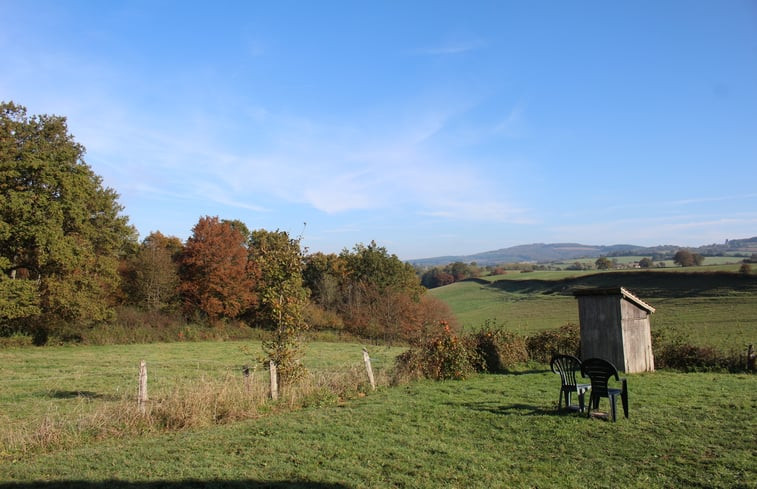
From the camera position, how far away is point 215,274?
4144 cm

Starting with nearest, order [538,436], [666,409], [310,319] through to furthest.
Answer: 1. [538,436]
2. [666,409]
3. [310,319]

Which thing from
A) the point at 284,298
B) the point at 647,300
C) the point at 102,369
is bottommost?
the point at 647,300

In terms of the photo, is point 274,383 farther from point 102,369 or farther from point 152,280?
point 152,280

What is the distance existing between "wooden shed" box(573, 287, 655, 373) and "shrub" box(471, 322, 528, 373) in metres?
1.96

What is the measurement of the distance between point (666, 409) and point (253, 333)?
32222mm

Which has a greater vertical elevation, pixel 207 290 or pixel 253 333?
pixel 207 290

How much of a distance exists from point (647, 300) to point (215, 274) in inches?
1489

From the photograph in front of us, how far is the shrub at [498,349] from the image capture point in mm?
15297

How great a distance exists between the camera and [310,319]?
40.2 m

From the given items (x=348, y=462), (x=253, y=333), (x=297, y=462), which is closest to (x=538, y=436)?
(x=348, y=462)

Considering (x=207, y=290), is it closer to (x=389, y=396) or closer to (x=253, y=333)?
(x=253, y=333)

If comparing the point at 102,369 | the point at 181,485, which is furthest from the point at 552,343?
the point at 102,369

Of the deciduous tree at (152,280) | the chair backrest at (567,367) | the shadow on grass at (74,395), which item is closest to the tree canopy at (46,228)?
the deciduous tree at (152,280)

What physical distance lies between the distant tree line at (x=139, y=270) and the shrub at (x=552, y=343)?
3479 mm
